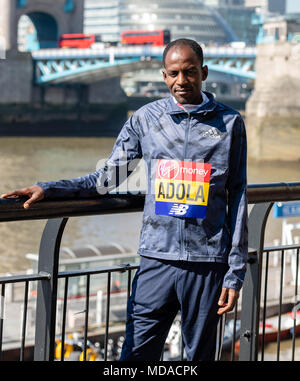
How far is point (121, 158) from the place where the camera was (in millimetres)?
1682

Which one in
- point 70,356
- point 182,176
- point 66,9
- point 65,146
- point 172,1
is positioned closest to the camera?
point 182,176

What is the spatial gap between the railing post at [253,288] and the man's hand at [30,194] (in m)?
0.63

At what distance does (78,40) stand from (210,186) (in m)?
34.3

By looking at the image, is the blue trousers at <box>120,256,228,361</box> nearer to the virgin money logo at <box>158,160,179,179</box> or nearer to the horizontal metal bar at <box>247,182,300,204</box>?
the virgin money logo at <box>158,160,179,179</box>

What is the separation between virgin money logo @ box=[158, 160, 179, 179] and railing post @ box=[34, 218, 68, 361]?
0.23 meters

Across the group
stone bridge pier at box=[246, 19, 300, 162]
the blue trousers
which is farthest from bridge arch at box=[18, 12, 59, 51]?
the blue trousers

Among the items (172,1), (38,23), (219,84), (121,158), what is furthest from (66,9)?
(121,158)

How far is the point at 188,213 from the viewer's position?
1.58 m

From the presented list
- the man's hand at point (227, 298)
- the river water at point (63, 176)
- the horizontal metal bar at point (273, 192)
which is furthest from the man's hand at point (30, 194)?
the river water at point (63, 176)

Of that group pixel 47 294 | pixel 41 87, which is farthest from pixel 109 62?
pixel 47 294

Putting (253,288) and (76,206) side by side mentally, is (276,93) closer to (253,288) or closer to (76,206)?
(253,288)

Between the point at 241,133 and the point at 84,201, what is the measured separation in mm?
350

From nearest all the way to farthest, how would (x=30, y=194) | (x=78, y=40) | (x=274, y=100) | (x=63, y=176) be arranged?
(x=30, y=194) → (x=63, y=176) → (x=274, y=100) → (x=78, y=40)
